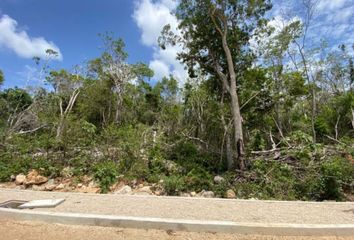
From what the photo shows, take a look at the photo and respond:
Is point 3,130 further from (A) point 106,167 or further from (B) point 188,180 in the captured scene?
(B) point 188,180

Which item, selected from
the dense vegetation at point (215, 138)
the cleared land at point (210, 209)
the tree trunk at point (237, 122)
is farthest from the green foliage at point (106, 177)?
the tree trunk at point (237, 122)

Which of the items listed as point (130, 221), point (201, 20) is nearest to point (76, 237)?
point (130, 221)

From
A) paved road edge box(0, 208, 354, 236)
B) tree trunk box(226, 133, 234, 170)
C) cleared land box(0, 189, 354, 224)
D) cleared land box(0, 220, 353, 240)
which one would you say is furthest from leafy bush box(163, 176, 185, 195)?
cleared land box(0, 220, 353, 240)

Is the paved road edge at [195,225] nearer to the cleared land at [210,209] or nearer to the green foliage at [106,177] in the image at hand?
the cleared land at [210,209]

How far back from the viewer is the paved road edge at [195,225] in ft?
12.4

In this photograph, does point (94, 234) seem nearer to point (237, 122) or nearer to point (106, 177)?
point (106, 177)

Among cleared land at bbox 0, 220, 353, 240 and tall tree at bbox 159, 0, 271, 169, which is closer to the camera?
cleared land at bbox 0, 220, 353, 240

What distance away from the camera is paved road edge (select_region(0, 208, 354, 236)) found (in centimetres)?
377

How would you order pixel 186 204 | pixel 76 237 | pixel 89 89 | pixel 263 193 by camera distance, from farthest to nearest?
pixel 89 89
pixel 263 193
pixel 186 204
pixel 76 237

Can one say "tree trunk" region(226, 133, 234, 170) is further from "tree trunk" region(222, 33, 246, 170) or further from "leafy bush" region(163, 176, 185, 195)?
"leafy bush" region(163, 176, 185, 195)

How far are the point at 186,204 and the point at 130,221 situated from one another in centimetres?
143

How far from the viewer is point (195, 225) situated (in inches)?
153

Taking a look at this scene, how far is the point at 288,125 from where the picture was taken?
20469 millimetres

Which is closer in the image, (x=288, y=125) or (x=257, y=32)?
(x=257, y=32)
